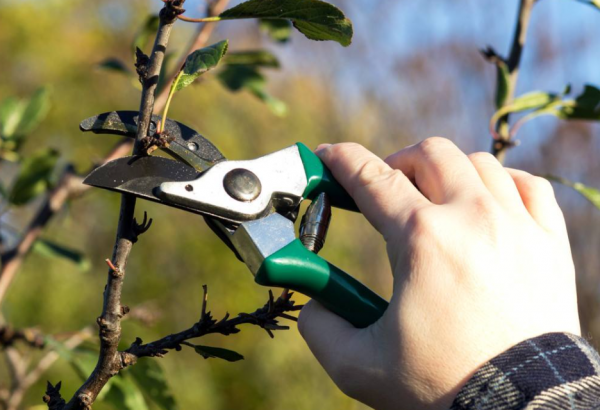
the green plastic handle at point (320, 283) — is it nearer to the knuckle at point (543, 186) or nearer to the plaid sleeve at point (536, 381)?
the plaid sleeve at point (536, 381)

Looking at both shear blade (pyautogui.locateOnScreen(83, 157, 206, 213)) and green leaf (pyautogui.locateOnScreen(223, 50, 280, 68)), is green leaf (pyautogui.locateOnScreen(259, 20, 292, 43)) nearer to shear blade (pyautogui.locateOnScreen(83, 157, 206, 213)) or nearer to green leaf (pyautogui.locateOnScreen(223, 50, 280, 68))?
green leaf (pyautogui.locateOnScreen(223, 50, 280, 68))

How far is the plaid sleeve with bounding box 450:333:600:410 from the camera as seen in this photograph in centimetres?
80

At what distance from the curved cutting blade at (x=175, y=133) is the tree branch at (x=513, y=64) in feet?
2.55

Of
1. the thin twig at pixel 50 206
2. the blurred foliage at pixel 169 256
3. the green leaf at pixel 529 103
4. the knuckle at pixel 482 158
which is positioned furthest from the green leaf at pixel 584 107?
the blurred foliage at pixel 169 256

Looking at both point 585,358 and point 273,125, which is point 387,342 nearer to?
point 585,358

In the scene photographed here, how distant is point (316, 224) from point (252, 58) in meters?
1.11

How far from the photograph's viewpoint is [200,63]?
84cm

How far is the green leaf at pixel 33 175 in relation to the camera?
5.81 feet

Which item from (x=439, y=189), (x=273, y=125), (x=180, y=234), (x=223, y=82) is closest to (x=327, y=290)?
(x=439, y=189)

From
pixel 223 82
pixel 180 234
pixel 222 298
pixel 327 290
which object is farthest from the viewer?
pixel 180 234

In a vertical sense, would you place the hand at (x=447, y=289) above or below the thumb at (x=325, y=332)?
above

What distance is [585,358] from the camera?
Answer: 33.8 inches

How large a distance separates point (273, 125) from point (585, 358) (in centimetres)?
616

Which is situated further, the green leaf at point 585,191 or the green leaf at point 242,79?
the green leaf at point 242,79
